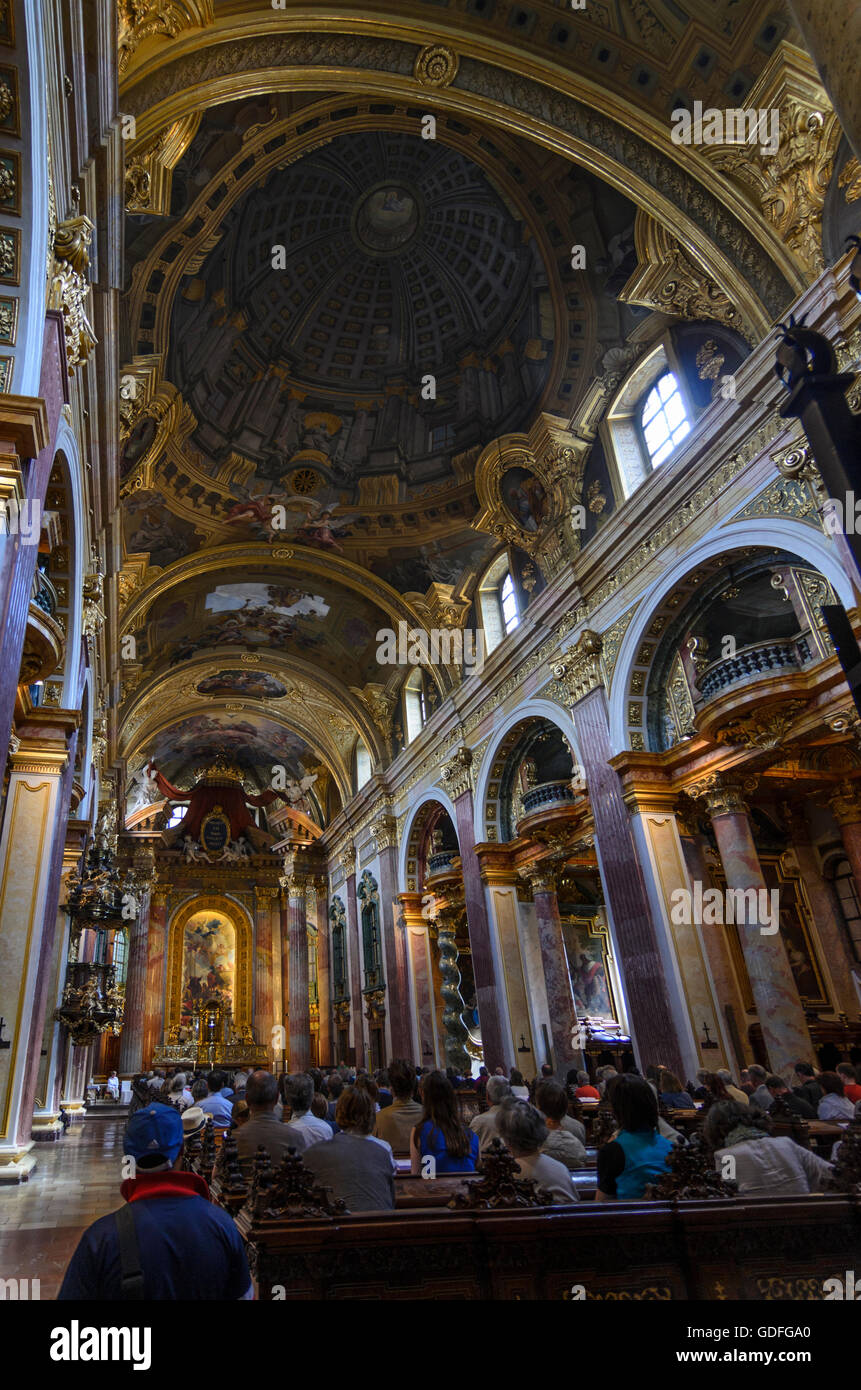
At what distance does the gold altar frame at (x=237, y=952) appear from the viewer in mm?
27953

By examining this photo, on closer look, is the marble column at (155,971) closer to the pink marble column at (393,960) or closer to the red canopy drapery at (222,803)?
the red canopy drapery at (222,803)

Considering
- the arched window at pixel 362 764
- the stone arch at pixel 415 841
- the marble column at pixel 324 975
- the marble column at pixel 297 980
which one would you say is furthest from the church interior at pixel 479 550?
the marble column at pixel 297 980

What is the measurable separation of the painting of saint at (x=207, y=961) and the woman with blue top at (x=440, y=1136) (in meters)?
25.9

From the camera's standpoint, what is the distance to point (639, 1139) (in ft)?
11.4

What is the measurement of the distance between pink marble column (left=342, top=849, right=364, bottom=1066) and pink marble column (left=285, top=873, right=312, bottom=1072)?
3671mm

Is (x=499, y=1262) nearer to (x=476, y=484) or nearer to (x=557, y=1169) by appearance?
(x=557, y=1169)

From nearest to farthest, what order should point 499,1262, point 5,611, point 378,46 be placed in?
point 499,1262 < point 5,611 < point 378,46

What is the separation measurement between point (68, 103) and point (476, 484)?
32.4ft

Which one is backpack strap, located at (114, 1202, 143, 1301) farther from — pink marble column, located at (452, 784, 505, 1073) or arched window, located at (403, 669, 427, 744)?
arched window, located at (403, 669, 427, 744)

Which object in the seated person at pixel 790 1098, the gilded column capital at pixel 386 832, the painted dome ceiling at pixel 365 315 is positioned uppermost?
the painted dome ceiling at pixel 365 315

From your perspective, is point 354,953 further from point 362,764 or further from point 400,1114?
point 400,1114

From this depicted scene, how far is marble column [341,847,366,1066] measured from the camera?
20.7m

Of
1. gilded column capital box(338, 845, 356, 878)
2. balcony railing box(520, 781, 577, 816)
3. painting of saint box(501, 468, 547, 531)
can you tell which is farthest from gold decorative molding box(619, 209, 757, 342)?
gilded column capital box(338, 845, 356, 878)
